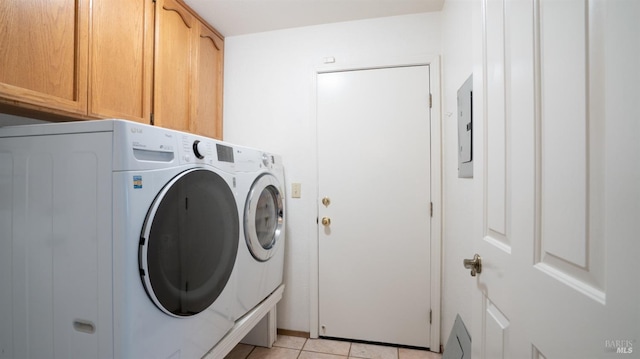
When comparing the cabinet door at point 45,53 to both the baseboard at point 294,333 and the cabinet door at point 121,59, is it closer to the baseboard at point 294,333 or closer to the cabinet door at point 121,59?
the cabinet door at point 121,59

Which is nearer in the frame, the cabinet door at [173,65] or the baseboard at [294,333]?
the cabinet door at [173,65]

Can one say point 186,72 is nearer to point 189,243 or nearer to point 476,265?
point 189,243

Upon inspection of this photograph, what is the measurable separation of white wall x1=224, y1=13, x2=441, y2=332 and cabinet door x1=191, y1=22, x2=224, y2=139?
3.2 inches

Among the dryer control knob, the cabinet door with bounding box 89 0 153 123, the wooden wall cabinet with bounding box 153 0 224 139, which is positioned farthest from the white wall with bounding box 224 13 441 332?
the dryer control knob

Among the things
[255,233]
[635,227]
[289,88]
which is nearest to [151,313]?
[255,233]

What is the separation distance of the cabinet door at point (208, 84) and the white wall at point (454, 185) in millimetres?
1671

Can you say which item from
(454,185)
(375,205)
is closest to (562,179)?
(454,185)

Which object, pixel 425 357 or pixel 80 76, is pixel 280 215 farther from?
pixel 425 357

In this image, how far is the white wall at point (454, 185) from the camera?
48.1 inches

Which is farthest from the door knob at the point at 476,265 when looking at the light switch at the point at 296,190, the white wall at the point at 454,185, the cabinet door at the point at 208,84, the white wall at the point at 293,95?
the cabinet door at the point at 208,84

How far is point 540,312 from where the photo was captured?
0.50 m

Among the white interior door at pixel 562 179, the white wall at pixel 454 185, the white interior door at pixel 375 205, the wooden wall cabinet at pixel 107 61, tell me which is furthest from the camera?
the white interior door at pixel 375 205

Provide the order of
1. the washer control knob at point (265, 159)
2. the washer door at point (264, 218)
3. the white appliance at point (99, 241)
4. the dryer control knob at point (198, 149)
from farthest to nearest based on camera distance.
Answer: the washer control knob at point (265, 159) → the washer door at point (264, 218) → the dryer control knob at point (198, 149) → the white appliance at point (99, 241)

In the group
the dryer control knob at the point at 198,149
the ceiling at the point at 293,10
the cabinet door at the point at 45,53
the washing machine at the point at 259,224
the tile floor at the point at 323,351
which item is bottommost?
the tile floor at the point at 323,351
